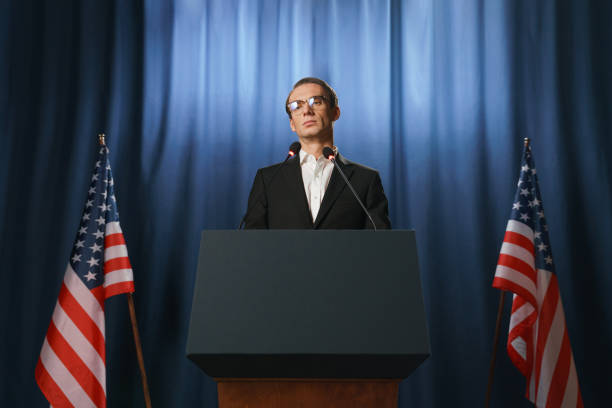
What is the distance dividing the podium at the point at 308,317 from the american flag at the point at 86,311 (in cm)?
160

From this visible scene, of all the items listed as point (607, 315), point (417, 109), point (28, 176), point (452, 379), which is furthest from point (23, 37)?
point (607, 315)

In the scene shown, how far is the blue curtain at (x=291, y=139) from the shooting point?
3072 millimetres

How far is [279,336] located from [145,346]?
2.21 meters

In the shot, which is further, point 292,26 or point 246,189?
point 292,26

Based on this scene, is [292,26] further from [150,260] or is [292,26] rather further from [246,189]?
[150,260]

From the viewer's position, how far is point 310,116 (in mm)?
2113

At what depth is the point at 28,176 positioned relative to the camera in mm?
3273

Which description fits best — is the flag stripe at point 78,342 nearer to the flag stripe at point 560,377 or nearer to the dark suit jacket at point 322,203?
the dark suit jacket at point 322,203

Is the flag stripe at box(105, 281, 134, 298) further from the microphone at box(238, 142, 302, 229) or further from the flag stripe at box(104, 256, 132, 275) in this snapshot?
the microphone at box(238, 142, 302, 229)

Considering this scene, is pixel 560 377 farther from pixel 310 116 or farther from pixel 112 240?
pixel 112 240

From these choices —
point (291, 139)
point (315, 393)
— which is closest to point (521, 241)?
point (291, 139)

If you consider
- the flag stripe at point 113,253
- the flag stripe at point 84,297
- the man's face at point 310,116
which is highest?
the man's face at point 310,116

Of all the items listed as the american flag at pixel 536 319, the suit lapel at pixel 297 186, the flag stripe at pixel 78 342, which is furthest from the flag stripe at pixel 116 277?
the american flag at pixel 536 319

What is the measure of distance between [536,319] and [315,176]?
142cm
